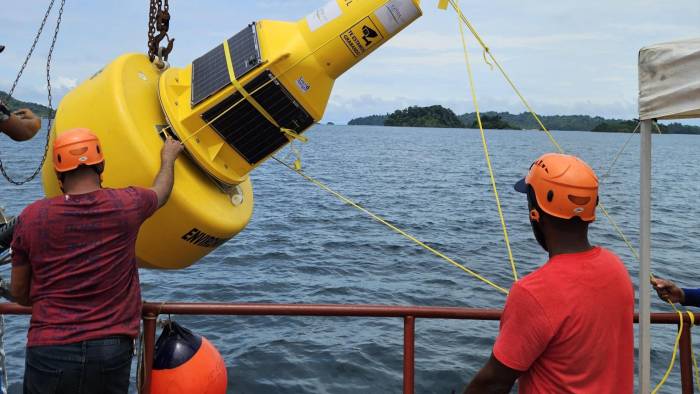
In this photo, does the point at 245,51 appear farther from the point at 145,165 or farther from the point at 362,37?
the point at 145,165

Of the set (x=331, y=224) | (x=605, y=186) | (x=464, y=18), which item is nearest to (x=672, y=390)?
(x=464, y=18)

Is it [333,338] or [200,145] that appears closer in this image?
[200,145]

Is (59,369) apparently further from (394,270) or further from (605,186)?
(605,186)

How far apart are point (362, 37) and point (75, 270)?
76.0 inches

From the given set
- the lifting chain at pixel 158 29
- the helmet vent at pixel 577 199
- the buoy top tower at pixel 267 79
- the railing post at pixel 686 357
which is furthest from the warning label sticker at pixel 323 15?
the railing post at pixel 686 357

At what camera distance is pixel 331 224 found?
20.8 metres

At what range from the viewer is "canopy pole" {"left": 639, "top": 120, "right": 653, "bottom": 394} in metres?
3.21

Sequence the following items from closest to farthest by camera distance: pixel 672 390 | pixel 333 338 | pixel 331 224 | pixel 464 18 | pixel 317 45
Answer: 1. pixel 317 45
2. pixel 464 18
3. pixel 672 390
4. pixel 333 338
5. pixel 331 224

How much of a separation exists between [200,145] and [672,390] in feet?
23.6

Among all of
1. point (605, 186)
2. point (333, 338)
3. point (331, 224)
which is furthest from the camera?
point (605, 186)

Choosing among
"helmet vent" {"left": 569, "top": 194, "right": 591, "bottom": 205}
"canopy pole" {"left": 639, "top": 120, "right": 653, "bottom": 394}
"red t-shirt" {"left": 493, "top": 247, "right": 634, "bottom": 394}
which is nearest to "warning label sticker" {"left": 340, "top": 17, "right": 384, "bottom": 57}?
"canopy pole" {"left": 639, "top": 120, "right": 653, "bottom": 394}

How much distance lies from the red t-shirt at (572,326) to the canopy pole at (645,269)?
2.79 feet

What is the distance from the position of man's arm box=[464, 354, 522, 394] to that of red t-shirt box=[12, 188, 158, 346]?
1742mm

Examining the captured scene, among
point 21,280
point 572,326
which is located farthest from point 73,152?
point 572,326
